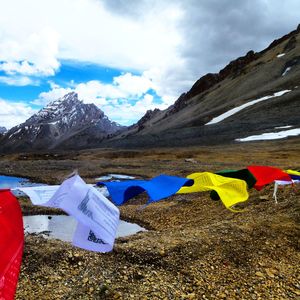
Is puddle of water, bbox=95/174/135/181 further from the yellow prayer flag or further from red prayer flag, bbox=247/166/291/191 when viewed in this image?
the yellow prayer flag

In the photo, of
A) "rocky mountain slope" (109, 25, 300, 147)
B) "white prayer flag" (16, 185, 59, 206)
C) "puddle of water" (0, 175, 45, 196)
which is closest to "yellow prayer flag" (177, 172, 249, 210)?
"white prayer flag" (16, 185, 59, 206)

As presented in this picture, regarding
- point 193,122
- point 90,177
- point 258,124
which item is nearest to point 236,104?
point 193,122

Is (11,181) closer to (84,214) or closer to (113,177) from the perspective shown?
(113,177)

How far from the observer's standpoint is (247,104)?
345 feet

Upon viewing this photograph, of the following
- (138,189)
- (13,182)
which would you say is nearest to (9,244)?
(138,189)

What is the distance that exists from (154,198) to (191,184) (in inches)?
90.2

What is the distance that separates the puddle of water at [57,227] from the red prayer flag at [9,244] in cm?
1209

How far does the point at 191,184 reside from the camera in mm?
11461

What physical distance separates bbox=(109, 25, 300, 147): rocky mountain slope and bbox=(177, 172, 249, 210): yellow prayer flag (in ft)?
225

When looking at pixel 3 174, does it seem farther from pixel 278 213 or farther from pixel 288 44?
pixel 288 44

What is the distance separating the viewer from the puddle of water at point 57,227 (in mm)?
19469

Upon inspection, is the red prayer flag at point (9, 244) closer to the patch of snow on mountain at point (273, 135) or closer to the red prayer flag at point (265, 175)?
the red prayer flag at point (265, 175)

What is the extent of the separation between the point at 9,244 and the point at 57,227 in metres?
15.3

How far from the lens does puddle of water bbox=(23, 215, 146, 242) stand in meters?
19.5
